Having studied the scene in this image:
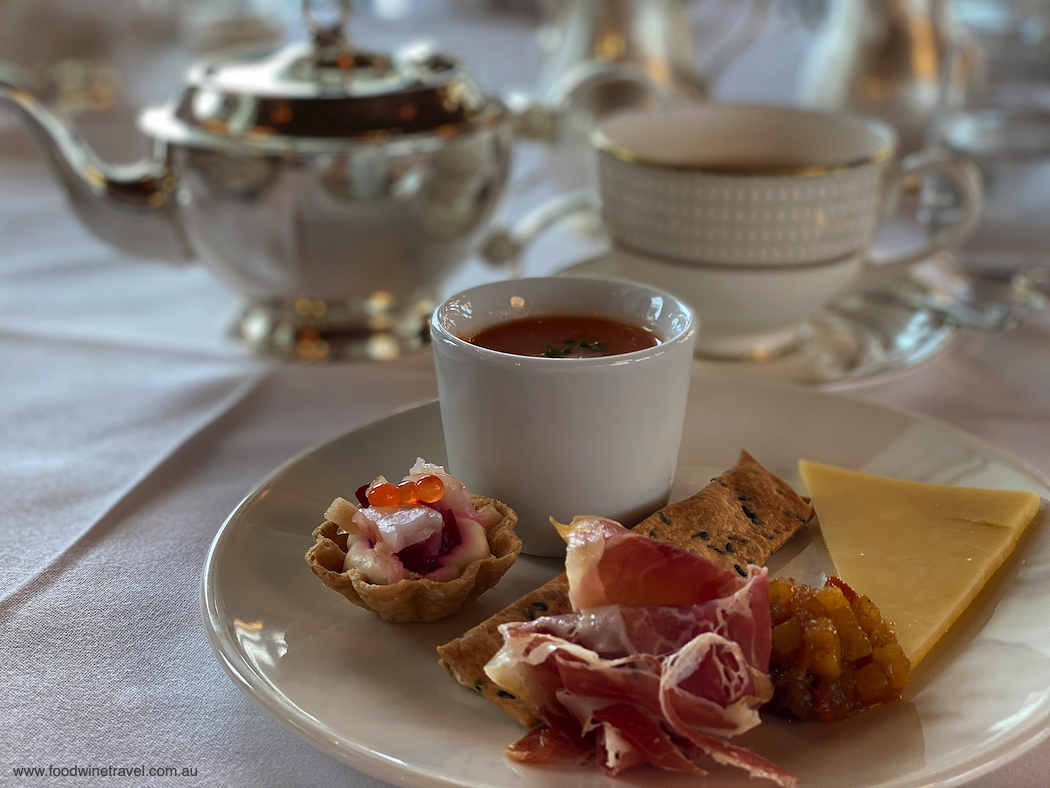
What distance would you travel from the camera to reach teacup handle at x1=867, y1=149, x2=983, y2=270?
123 centimetres

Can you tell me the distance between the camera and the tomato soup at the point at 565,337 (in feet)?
2.69

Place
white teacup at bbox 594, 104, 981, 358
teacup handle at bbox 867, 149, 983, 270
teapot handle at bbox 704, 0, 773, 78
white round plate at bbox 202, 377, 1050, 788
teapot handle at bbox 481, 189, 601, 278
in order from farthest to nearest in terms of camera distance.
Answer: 1. teapot handle at bbox 704, 0, 773, 78
2. teapot handle at bbox 481, 189, 601, 278
3. teacup handle at bbox 867, 149, 983, 270
4. white teacup at bbox 594, 104, 981, 358
5. white round plate at bbox 202, 377, 1050, 788

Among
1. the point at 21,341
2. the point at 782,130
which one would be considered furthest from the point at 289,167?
the point at 782,130

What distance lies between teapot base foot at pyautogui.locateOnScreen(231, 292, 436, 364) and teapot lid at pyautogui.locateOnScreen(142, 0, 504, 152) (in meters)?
0.22

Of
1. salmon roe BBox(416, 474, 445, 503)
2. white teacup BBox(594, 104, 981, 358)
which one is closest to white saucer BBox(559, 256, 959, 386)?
white teacup BBox(594, 104, 981, 358)

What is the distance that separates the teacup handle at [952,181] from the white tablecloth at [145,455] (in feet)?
0.47

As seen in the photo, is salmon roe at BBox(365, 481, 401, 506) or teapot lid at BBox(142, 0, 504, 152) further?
teapot lid at BBox(142, 0, 504, 152)

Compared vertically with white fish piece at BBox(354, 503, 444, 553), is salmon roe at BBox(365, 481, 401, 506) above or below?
above

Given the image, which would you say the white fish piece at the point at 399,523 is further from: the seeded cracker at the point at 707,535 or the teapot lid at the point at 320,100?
the teapot lid at the point at 320,100

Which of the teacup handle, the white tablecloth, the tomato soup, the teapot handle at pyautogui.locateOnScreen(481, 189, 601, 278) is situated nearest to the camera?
the white tablecloth

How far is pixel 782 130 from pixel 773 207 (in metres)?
0.27

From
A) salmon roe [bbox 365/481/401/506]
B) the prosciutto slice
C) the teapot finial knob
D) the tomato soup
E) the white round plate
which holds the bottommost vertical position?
the white round plate

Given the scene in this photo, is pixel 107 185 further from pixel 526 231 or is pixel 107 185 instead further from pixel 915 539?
pixel 915 539

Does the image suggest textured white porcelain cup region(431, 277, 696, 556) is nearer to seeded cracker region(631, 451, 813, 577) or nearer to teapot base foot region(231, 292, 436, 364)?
seeded cracker region(631, 451, 813, 577)
